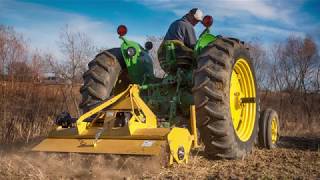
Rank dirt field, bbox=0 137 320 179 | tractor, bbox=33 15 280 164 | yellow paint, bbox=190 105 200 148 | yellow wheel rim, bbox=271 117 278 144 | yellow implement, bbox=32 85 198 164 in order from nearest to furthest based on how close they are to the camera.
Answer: dirt field, bbox=0 137 320 179, yellow implement, bbox=32 85 198 164, tractor, bbox=33 15 280 164, yellow paint, bbox=190 105 200 148, yellow wheel rim, bbox=271 117 278 144

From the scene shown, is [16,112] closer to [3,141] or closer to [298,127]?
[3,141]

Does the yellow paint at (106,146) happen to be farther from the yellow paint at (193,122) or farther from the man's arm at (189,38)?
the man's arm at (189,38)

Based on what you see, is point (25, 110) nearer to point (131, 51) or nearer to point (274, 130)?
point (131, 51)

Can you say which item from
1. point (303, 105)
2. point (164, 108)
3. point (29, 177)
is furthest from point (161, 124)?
point (303, 105)

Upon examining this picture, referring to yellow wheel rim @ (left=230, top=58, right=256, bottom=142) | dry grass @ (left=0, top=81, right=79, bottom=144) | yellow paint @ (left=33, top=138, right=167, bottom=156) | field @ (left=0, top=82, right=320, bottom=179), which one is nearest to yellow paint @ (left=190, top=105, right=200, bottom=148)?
field @ (left=0, top=82, right=320, bottom=179)

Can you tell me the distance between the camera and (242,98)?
6285 millimetres

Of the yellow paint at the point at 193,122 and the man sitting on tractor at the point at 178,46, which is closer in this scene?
the yellow paint at the point at 193,122

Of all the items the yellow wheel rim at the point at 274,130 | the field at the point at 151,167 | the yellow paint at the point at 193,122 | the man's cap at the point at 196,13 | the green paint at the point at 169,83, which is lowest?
the field at the point at 151,167

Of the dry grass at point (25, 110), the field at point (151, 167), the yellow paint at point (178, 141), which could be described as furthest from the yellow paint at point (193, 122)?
the dry grass at point (25, 110)

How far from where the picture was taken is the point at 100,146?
4.58 metres

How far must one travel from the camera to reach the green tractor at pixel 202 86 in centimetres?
506

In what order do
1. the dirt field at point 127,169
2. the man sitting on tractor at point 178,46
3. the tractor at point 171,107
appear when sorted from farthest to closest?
the man sitting on tractor at point 178,46, the tractor at point 171,107, the dirt field at point 127,169

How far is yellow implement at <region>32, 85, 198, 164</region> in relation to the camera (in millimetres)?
4492

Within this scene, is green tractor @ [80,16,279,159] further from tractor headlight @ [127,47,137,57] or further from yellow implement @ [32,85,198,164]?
yellow implement @ [32,85,198,164]
